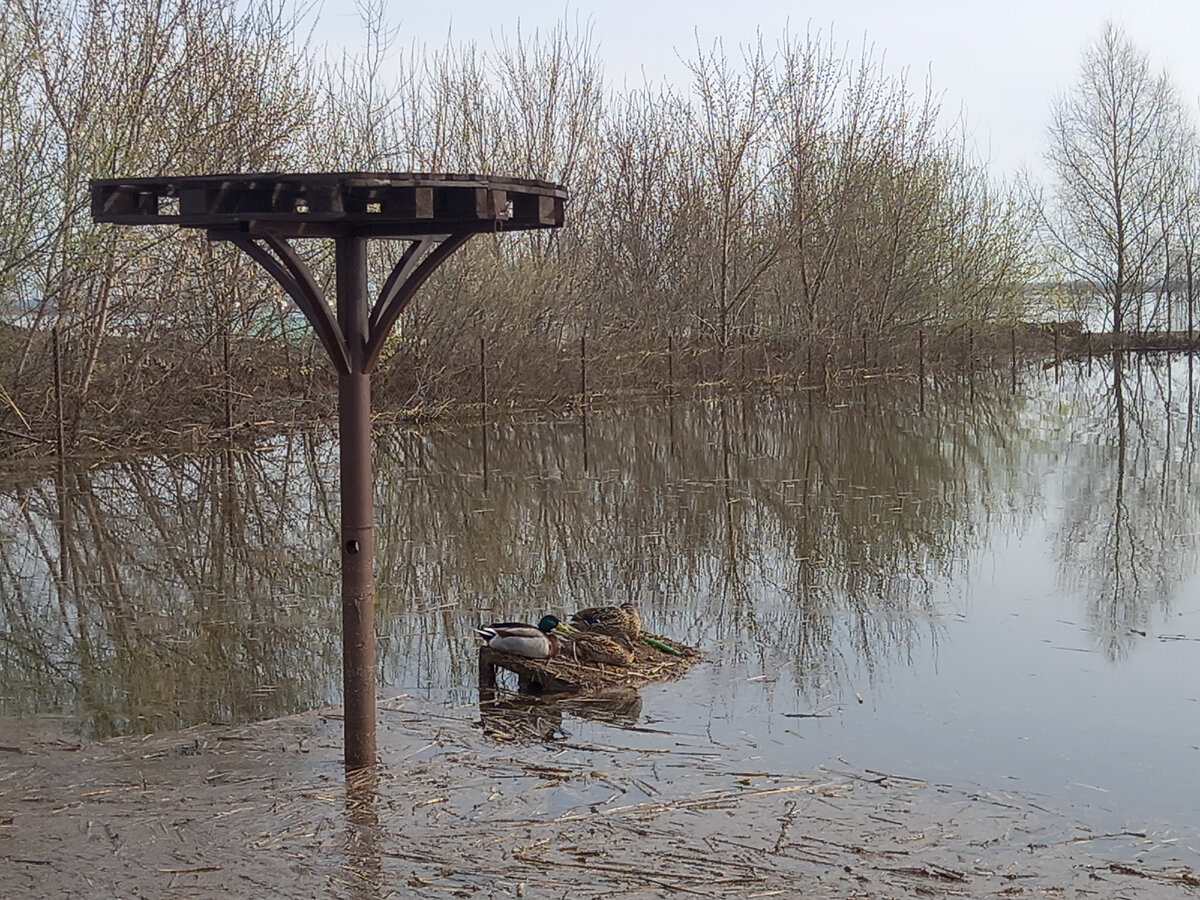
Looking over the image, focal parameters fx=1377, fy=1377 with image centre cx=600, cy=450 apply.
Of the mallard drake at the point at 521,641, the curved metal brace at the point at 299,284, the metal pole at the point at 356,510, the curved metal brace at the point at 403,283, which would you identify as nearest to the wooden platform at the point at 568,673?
the mallard drake at the point at 521,641

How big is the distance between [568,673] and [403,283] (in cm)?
227

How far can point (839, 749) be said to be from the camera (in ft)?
19.3

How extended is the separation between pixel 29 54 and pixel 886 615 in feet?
39.6

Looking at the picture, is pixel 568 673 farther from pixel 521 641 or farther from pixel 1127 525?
pixel 1127 525

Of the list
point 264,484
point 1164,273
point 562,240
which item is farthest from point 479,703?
point 1164,273

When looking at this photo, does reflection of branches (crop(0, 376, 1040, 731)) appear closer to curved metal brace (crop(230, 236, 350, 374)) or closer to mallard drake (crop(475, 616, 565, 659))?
mallard drake (crop(475, 616, 565, 659))

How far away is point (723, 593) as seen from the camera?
9.05 meters

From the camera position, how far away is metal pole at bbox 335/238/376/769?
541 centimetres

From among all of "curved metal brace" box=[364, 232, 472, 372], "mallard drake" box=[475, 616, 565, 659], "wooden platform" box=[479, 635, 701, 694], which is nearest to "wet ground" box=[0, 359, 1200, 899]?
"wooden platform" box=[479, 635, 701, 694]

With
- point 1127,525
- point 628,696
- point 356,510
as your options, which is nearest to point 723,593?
point 628,696

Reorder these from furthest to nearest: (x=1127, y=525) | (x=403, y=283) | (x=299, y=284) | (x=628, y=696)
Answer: (x=1127, y=525)
(x=628, y=696)
(x=403, y=283)
(x=299, y=284)

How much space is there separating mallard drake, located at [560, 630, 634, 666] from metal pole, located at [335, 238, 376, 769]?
1536 mm

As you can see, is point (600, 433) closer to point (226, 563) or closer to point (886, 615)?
point (226, 563)

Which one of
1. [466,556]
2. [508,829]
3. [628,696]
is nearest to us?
[508,829]
